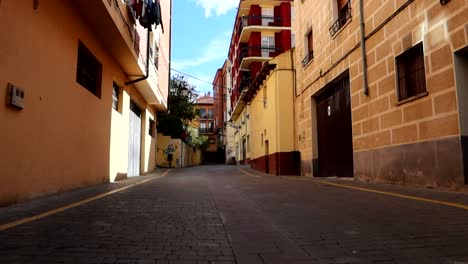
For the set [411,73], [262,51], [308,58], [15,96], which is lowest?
[15,96]

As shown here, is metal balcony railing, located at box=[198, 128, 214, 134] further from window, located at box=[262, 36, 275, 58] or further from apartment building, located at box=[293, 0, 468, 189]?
apartment building, located at box=[293, 0, 468, 189]

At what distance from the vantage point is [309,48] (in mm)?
18016

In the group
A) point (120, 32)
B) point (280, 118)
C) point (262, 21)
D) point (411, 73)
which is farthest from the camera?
point (262, 21)

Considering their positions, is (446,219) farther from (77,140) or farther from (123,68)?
(123,68)

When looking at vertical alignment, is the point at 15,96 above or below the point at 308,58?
below

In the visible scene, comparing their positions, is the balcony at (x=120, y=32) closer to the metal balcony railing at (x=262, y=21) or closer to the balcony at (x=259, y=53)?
the balcony at (x=259, y=53)

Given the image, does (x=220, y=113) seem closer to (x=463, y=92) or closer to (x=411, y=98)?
(x=411, y=98)

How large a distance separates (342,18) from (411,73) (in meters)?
4.88

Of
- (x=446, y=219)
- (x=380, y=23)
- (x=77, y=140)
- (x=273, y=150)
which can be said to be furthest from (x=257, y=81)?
(x=446, y=219)

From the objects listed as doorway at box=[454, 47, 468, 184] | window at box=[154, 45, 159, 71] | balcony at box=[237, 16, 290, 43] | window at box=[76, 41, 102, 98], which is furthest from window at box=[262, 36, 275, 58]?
doorway at box=[454, 47, 468, 184]

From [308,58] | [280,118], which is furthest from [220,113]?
[308,58]

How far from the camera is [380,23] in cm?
1059

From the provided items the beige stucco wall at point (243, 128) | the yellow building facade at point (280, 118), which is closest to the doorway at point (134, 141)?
the yellow building facade at point (280, 118)

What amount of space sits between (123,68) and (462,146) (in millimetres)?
11695
